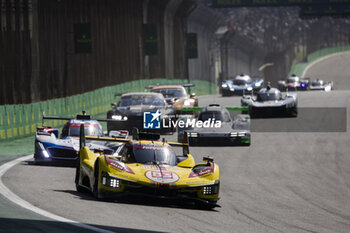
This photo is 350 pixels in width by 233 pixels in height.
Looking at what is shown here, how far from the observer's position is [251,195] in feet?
47.7

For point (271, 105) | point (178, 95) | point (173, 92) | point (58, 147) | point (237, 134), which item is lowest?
point (237, 134)

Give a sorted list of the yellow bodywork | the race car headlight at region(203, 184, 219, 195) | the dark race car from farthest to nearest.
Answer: the dark race car, the race car headlight at region(203, 184, 219, 195), the yellow bodywork

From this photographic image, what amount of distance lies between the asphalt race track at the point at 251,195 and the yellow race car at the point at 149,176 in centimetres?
24

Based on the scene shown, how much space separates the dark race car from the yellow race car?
447 inches

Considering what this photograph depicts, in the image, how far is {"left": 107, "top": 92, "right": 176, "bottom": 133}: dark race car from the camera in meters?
25.4

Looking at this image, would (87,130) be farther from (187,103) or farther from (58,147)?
(187,103)

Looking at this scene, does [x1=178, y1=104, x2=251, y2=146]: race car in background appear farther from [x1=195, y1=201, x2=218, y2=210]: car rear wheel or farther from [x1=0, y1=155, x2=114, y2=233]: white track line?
[x1=195, y1=201, x2=218, y2=210]: car rear wheel

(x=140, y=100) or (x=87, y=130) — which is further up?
(x=140, y=100)

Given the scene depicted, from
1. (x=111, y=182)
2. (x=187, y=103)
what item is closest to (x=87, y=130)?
(x=111, y=182)

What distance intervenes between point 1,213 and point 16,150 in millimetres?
12860

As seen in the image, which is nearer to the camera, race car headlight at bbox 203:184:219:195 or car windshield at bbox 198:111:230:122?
race car headlight at bbox 203:184:219:195

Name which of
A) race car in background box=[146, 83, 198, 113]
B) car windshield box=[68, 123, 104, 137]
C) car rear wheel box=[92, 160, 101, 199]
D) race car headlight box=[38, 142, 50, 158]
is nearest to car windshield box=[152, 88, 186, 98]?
race car in background box=[146, 83, 198, 113]

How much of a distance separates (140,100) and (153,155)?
13.7 meters

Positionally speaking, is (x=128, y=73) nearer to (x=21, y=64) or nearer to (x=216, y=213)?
(x=21, y=64)
